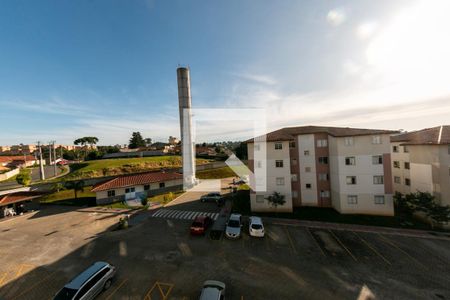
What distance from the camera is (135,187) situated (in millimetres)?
36531

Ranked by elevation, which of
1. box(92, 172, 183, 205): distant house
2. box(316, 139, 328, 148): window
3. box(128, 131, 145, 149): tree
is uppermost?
box(128, 131, 145, 149): tree

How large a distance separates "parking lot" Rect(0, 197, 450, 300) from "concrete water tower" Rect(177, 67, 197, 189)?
22218 mm

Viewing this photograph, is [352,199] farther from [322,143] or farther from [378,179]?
[322,143]

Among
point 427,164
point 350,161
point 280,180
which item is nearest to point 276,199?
point 280,180

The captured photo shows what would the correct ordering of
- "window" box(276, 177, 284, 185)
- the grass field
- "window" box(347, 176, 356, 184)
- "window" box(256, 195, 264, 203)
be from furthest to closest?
the grass field, "window" box(256, 195, 264, 203), "window" box(276, 177, 284, 185), "window" box(347, 176, 356, 184)

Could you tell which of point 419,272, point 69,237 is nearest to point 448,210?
point 419,272

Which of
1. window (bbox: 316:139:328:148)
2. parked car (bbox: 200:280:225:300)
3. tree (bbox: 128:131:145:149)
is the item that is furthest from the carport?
tree (bbox: 128:131:145:149)

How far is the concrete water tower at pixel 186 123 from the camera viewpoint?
43719 mm

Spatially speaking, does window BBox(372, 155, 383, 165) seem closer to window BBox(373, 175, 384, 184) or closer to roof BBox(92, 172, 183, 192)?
window BBox(373, 175, 384, 184)

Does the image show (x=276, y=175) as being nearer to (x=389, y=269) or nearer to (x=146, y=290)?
(x=389, y=269)

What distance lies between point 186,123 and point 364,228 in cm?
3756

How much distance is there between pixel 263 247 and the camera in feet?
59.7

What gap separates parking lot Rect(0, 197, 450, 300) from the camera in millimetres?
12734

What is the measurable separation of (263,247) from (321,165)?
17.2 metres
